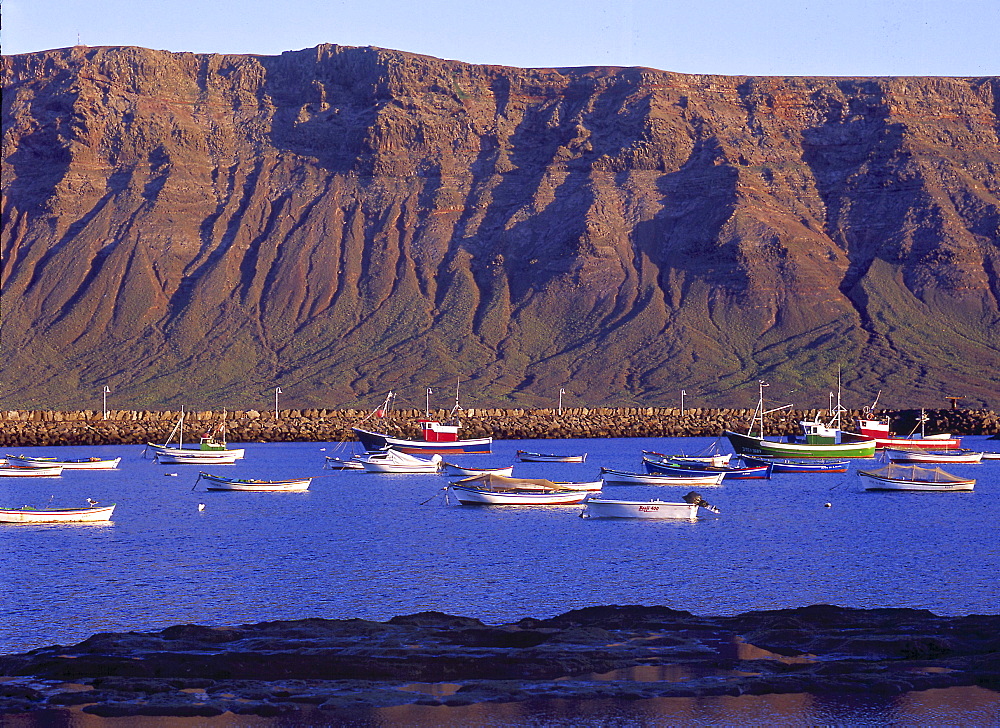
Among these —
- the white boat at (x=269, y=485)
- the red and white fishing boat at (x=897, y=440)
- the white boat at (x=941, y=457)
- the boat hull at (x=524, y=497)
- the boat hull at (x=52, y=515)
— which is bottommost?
the white boat at (x=269, y=485)

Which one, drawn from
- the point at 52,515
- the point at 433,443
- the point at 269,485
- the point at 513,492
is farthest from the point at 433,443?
the point at 52,515

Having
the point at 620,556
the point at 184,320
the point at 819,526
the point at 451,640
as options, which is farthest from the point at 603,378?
the point at 451,640

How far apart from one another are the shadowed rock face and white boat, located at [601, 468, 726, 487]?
74816mm

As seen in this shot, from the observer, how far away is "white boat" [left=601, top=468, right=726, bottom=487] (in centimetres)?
7469

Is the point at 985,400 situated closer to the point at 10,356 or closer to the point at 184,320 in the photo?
the point at 184,320

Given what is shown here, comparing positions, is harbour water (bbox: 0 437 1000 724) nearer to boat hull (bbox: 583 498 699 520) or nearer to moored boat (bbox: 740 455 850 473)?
boat hull (bbox: 583 498 699 520)

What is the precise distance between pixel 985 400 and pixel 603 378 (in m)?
44.0

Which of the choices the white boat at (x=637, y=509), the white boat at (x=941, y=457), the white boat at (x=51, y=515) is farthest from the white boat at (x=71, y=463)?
the white boat at (x=941, y=457)

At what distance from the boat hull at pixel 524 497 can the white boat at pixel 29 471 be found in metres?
34.6

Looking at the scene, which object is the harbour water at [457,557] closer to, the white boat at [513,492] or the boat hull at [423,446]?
the white boat at [513,492]

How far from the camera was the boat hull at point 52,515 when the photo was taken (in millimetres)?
52469

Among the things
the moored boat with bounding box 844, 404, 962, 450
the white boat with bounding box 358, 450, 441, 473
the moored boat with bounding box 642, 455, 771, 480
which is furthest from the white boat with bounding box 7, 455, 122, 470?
the moored boat with bounding box 844, 404, 962, 450

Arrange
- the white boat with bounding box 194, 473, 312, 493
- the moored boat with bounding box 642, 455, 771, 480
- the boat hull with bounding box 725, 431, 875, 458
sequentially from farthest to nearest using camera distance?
the boat hull with bounding box 725, 431, 875, 458 → the moored boat with bounding box 642, 455, 771, 480 → the white boat with bounding box 194, 473, 312, 493

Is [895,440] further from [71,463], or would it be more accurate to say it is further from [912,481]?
[71,463]
